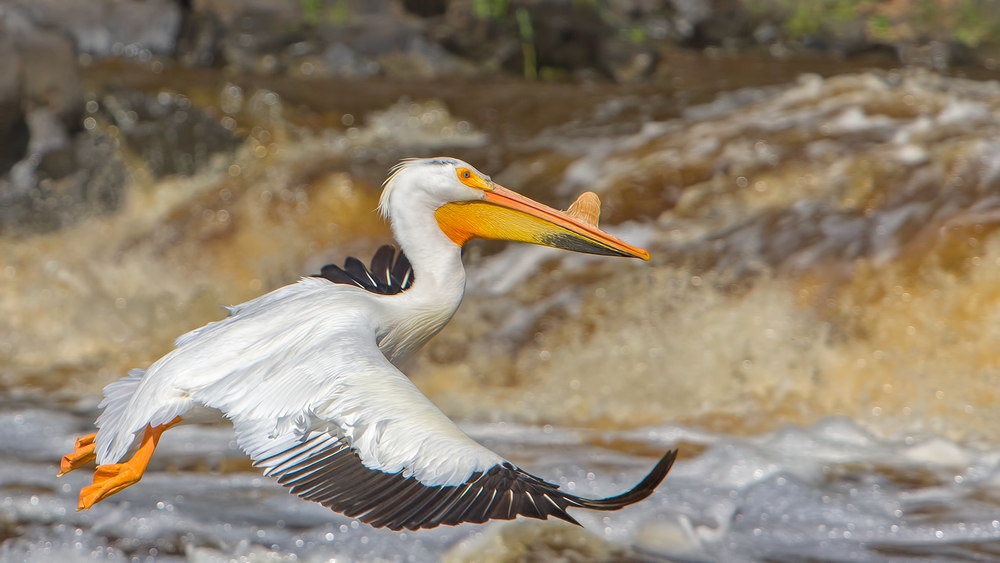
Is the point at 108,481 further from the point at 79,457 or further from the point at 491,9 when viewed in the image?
the point at 491,9

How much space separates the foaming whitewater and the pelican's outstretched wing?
153 cm

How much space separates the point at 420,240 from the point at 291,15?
11.0m

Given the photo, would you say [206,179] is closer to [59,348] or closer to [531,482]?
[59,348]

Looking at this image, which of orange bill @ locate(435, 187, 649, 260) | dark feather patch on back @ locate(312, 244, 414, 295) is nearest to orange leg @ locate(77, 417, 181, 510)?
dark feather patch on back @ locate(312, 244, 414, 295)

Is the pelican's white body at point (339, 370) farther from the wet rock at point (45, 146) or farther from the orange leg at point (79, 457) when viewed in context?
the wet rock at point (45, 146)

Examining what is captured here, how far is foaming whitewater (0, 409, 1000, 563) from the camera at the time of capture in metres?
4.23

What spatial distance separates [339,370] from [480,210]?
2.87ft

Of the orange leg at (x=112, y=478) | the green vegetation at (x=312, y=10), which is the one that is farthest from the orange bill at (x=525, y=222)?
the green vegetation at (x=312, y=10)

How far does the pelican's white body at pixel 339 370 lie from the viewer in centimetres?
274

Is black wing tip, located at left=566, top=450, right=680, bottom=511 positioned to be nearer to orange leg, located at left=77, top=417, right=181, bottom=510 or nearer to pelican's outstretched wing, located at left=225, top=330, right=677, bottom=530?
pelican's outstretched wing, located at left=225, top=330, right=677, bottom=530

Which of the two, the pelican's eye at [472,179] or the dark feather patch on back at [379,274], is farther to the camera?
the dark feather patch on back at [379,274]

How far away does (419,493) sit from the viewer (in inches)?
Answer: 104

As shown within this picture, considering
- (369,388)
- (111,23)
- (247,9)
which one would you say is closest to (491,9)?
(247,9)

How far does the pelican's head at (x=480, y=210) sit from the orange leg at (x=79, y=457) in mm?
1302
